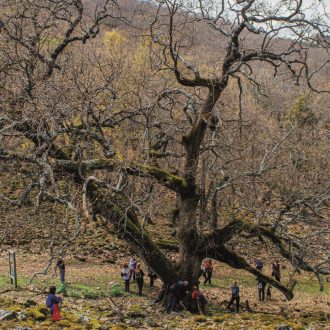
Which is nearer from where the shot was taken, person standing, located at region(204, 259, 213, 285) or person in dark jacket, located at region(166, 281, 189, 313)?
person in dark jacket, located at region(166, 281, 189, 313)

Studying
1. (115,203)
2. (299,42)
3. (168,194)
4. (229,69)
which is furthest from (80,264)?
(299,42)

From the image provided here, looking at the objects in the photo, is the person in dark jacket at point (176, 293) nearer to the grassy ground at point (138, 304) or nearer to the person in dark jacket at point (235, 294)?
the grassy ground at point (138, 304)

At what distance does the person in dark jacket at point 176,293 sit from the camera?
14094mm

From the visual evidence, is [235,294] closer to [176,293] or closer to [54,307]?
[176,293]

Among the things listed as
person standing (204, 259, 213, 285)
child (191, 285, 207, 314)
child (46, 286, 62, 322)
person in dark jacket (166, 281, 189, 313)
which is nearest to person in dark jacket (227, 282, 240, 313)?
child (191, 285, 207, 314)

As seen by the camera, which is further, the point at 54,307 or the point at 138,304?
the point at 138,304

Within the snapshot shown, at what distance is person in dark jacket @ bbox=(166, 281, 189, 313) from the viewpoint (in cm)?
1409

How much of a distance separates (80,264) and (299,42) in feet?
47.8

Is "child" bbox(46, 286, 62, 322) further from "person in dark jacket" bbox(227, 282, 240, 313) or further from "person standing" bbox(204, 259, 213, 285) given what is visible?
"person standing" bbox(204, 259, 213, 285)

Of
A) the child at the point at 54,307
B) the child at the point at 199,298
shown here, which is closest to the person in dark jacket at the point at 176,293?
the child at the point at 199,298

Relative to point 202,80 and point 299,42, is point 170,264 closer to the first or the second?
point 202,80

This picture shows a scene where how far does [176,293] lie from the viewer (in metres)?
14.2

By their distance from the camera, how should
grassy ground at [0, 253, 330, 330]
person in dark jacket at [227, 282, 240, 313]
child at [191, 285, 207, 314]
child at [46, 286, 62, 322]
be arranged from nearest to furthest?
child at [46, 286, 62, 322], grassy ground at [0, 253, 330, 330], child at [191, 285, 207, 314], person in dark jacket at [227, 282, 240, 313]

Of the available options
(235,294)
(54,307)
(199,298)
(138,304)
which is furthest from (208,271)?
(54,307)
